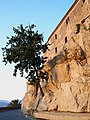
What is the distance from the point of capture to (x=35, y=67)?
1165 inches

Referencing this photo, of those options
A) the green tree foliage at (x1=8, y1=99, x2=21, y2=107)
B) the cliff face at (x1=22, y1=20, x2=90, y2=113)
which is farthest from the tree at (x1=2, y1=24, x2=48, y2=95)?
the green tree foliage at (x1=8, y1=99, x2=21, y2=107)

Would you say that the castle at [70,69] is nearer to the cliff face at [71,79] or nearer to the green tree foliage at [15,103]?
the cliff face at [71,79]

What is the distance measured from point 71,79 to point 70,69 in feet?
4.67

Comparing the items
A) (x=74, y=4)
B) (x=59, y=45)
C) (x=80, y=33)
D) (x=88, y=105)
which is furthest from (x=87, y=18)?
(x=88, y=105)

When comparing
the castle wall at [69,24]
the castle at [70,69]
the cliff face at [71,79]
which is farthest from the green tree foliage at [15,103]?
the castle wall at [69,24]

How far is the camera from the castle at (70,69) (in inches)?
826

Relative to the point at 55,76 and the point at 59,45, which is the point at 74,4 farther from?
the point at 55,76

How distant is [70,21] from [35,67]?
29.5 ft

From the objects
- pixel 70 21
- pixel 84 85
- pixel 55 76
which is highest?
pixel 70 21

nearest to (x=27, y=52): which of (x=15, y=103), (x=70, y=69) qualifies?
(x=70, y=69)

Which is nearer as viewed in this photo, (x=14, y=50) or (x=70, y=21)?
(x=14, y=50)

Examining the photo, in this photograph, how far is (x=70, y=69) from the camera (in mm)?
27062

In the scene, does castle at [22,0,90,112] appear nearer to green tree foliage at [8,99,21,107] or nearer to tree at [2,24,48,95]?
tree at [2,24,48,95]

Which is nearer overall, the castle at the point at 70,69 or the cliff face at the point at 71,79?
the cliff face at the point at 71,79
